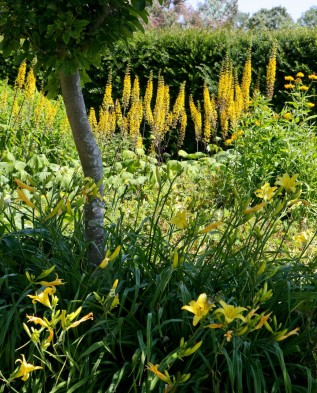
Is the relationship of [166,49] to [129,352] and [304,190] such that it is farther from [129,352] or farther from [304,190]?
[129,352]

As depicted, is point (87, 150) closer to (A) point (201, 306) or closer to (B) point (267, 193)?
(B) point (267, 193)

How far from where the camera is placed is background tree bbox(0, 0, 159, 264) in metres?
2.57

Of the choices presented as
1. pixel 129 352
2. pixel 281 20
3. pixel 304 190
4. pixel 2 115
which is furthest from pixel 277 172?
pixel 281 20

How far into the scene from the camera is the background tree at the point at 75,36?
8.44 feet

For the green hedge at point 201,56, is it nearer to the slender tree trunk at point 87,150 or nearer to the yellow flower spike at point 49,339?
the slender tree trunk at point 87,150

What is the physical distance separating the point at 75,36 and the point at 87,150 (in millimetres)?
589

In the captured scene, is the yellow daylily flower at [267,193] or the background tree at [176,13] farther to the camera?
the background tree at [176,13]

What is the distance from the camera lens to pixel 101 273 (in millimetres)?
2564

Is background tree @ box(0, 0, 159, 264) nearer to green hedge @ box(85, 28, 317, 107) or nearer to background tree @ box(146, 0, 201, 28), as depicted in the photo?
green hedge @ box(85, 28, 317, 107)

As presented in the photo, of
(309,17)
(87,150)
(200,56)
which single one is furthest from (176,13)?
(87,150)

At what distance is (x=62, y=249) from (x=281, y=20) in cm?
4502

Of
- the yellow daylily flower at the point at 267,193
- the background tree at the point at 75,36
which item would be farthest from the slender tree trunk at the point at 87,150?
the yellow daylily flower at the point at 267,193

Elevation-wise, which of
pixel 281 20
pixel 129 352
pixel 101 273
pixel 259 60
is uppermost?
pixel 281 20

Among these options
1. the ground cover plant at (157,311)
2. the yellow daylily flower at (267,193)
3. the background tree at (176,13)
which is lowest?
the ground cover plant at (157,311)
